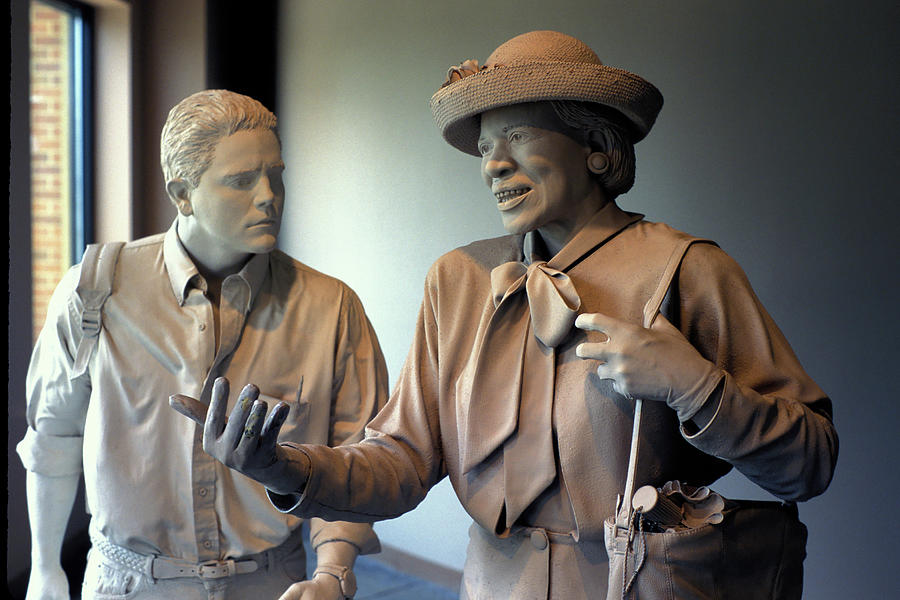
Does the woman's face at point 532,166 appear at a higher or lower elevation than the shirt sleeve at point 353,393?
higher

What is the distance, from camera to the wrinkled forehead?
1648 mm

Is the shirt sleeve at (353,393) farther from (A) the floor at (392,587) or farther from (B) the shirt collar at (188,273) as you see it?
(A) the floor at (392,587)

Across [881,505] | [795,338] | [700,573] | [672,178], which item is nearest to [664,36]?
[672,178]

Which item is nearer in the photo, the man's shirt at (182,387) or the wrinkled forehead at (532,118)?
the wrinkled forehead at (532,118)

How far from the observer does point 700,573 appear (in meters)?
1.43

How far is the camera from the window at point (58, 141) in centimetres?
463

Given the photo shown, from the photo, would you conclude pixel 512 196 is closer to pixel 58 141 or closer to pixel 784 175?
pixel 784 175

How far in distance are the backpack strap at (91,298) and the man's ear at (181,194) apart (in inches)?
8.9

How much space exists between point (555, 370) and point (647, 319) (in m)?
0.20

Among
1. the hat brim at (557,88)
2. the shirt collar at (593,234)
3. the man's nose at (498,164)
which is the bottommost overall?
the shirt collar at (593,234)

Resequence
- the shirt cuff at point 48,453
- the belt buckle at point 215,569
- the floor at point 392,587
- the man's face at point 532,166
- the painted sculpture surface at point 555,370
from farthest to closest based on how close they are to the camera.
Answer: the floor at point 392,587 → the shirt cuff at point 48,453 → the belt buckle at point 215,569 → the man's face at point 532,166 → the painted sculpture surface at point 555,370

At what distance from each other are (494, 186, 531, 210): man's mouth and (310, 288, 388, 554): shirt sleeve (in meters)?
0.86

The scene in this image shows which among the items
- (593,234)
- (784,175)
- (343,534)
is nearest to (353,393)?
(343,534)

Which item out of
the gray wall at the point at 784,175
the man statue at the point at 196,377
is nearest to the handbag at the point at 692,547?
the man statue at the point at 196,377
